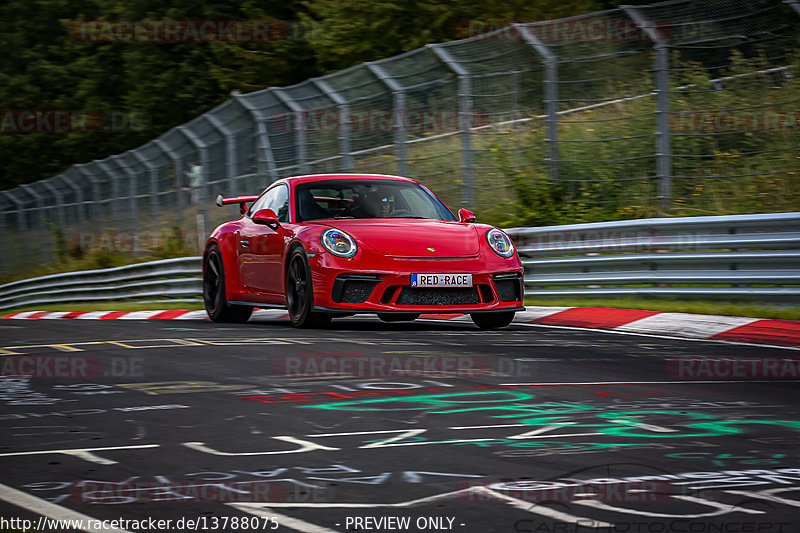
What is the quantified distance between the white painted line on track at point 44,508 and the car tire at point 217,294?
311 inches

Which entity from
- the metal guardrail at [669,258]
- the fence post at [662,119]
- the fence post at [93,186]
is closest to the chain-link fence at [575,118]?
the fence post at [662,119]

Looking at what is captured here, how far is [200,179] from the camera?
806 inches

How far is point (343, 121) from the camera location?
1593 cm

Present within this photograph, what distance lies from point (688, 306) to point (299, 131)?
8.00 metres

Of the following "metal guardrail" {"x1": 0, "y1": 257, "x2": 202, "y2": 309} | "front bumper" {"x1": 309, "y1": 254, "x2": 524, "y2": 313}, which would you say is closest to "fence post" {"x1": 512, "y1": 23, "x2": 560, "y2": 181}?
"front bumper" {"x1": 309, "y1": 254, "x2": 524, "y2": 313}

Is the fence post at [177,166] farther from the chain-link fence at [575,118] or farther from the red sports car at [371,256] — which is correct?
the red sports car at [371,256]

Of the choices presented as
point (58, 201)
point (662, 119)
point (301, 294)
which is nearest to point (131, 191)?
point (58, 201)

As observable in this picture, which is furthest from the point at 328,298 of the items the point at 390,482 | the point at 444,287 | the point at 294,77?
the point at 294,77

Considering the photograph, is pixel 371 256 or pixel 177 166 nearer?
pixel 371 256

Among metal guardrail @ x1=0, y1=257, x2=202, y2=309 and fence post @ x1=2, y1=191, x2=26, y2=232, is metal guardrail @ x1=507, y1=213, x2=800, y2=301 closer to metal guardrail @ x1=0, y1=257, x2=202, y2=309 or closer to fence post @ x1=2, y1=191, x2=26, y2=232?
metal guardrail @ x1=0, y1=257, x2=202, y2=309

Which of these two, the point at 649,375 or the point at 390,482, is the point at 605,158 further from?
the point at 390,482

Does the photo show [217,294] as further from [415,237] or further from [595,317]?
[595,317]

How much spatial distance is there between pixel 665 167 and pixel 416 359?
5.68 m

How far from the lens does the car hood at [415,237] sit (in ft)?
31.0
